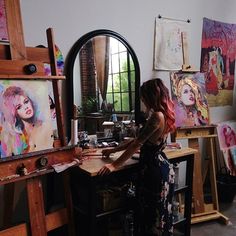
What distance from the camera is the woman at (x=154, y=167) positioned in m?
1.78

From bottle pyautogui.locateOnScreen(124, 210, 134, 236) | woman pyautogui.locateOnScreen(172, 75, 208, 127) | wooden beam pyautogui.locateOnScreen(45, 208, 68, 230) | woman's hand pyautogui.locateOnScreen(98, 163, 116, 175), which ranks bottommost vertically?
bottle pyautogui.locateOnScreen(124, 210, 134, 236)

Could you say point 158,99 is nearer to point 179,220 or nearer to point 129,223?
point 129,223

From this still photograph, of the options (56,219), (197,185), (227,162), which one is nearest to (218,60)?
(227,162)

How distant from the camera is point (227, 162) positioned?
3.14m

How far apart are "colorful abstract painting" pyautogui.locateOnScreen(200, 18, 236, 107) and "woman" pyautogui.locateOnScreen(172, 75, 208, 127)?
56 centimetres

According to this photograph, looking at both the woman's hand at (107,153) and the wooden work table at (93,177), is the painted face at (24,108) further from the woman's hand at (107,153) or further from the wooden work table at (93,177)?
the woman's hand at (107,153)

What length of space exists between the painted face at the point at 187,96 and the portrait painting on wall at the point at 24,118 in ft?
4.55

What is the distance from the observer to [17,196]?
2.07 metres

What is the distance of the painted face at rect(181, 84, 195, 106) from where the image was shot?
2.54 meters

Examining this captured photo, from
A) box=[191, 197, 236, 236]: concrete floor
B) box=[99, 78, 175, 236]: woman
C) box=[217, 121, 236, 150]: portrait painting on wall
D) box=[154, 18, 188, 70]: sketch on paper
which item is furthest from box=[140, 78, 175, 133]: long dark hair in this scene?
box=[217, 121, 236, 150]: portrait painting on wall

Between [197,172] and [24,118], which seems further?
[197,172]

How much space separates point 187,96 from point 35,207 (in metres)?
1.64

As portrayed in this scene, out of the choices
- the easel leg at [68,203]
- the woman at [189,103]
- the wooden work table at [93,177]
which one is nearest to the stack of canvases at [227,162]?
the woman at [189,103]

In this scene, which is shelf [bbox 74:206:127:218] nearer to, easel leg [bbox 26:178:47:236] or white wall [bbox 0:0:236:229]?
easel leg [bbox 26:178:47:236]
